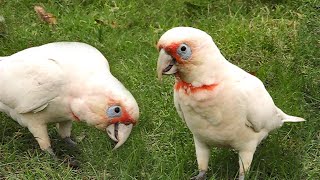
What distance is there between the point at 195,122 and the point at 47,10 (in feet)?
9.21

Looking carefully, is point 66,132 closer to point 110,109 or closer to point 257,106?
point 110,109

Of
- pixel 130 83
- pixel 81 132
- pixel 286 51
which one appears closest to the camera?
pixel 81 132

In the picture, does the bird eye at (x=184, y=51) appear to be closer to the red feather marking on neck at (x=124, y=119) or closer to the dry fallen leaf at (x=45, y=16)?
the red feather marking on neck at (x=124, y=119)

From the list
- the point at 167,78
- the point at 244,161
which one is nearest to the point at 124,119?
the point at 244,161

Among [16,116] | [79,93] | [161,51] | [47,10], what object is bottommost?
[47,10]

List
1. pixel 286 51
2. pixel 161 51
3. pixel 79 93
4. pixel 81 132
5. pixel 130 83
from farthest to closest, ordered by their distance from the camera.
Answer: pixel 286 51, pixel 130 83, pixel 81 132, pixel 79 93, pixel 161 51

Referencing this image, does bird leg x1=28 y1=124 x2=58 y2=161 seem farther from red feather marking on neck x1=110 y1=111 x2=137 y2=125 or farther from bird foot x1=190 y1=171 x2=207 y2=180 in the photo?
bird foot x1=190 y1=171 x2=207 y2=180

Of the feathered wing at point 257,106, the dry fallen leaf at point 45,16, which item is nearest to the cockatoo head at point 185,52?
the feathered wing at point 257,106

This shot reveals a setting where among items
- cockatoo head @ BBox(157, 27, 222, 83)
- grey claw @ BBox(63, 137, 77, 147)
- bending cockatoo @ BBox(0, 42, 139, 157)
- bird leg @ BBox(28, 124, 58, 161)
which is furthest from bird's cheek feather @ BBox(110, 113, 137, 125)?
grey claw @ BBox(63, 137, 77, 147)

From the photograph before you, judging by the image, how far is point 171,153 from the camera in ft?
13.4

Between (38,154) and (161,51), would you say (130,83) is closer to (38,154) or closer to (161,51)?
(38,154)

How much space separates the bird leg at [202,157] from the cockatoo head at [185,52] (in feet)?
1.60

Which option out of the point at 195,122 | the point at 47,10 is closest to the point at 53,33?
the point at 47,10

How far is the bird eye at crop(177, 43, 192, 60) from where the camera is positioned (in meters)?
3.28
